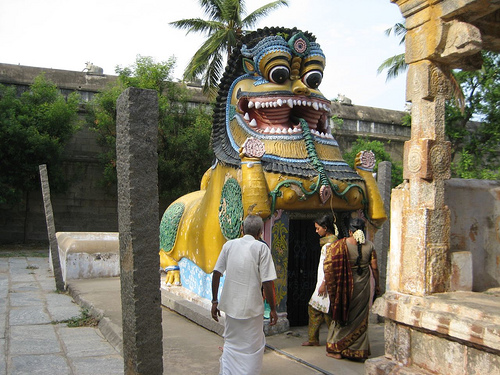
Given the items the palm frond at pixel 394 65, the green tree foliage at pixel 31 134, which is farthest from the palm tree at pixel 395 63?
the green tree foliage at pixel 31 134

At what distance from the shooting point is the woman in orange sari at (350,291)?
5113 mm

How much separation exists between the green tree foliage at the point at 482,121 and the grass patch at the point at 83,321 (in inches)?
356

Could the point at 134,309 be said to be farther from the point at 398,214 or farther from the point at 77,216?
the point at 77,216

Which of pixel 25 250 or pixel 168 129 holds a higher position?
pixel 168 129

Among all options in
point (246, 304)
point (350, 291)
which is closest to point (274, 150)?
point (350, 291)

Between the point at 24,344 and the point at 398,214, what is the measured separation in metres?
4.50

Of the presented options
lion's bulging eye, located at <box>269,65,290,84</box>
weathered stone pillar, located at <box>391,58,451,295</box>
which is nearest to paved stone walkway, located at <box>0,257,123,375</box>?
weathered stone pillar, located at <box>391,58,451,295</box>

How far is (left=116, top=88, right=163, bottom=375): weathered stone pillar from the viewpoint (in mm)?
3281

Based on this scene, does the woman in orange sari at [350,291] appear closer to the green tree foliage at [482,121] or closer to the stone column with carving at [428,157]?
the stone column with carving at [428,157]

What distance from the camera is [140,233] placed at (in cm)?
332

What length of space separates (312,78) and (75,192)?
12443 mm

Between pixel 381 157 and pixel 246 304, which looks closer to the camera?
pixel 246 304

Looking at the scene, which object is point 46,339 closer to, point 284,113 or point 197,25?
point 284,113

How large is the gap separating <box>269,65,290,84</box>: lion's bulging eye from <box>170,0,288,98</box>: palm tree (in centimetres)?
1002
